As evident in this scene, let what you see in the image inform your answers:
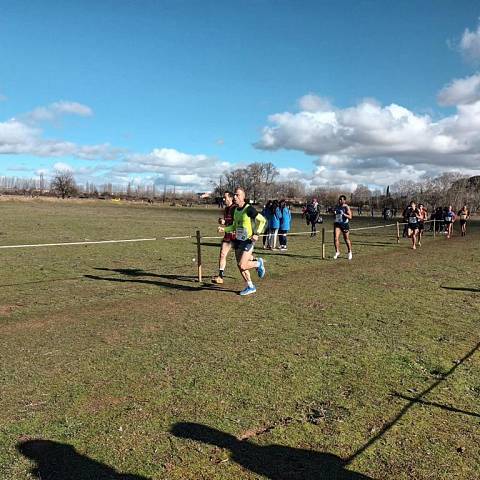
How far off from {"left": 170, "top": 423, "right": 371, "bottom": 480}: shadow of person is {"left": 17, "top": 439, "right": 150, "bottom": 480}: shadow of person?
69 cm

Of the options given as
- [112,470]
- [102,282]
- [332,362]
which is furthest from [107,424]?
[102,282]

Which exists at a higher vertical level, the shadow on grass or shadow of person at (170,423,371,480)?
the shadow on grass

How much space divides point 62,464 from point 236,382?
1.99 metres

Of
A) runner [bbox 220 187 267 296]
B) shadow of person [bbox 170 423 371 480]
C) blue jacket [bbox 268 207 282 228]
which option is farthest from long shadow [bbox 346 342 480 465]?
blue jacket [bbox 268 207 282 228]

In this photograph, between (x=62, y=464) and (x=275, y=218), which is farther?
(x=275, y=218)

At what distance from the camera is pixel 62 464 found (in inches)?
140

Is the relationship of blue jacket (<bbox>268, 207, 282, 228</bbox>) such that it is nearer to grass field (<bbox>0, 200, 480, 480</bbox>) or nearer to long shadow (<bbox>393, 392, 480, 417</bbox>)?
grass field (<bbox>0, 200, 480, 480</bbox>)

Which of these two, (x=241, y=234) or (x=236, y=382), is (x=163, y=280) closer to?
(x=241, y=234)

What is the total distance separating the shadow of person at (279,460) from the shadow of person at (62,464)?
0.69 metres

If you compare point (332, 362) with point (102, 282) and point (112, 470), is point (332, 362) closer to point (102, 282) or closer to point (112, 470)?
point (112, 470)

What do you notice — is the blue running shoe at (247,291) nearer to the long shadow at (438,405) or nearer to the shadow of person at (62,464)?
the long shadow at (438,405)

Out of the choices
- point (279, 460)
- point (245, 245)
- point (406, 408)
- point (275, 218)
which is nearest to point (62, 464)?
point (279, 460)

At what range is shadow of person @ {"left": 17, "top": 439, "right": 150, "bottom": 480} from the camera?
3.42 meters

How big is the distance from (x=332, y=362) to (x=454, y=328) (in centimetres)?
274
